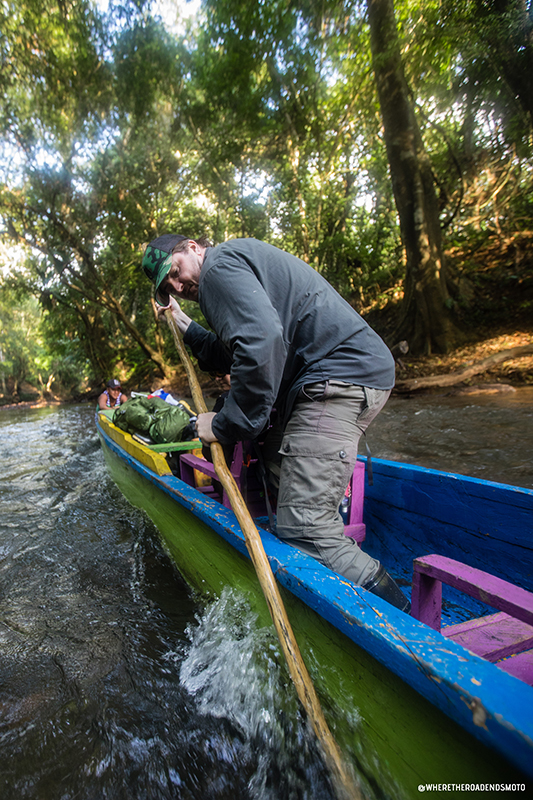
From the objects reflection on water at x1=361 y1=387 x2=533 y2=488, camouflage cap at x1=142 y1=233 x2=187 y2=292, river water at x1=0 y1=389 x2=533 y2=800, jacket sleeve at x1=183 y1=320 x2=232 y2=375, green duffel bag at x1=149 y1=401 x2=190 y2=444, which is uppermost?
camouflage cap at x1=142 y1=233 x2=187 y2=292

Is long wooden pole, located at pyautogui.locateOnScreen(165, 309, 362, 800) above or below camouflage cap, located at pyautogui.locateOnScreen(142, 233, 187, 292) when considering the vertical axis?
below

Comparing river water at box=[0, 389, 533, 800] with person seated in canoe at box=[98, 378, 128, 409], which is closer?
river water at box=[0, 389, 533, 800]

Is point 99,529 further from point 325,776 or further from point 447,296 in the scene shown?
point 447,296

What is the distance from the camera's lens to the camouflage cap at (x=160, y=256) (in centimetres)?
188

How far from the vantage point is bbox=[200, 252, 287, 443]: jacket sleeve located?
5.04 ft

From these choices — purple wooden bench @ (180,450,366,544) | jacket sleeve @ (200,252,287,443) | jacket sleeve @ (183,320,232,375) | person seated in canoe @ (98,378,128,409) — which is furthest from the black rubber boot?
person seated in canoe @ (98,378,128,409)

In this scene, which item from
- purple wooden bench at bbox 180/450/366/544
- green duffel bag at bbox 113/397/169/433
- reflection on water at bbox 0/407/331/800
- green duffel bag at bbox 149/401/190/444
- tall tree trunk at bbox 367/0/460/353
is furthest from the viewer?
tall tree trunk at bbox 367/0/460/353

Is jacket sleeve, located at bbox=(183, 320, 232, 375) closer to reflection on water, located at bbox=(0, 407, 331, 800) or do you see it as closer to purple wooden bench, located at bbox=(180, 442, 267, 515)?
purple wooden bench, located at bbox=(180, 442, 267, 515)

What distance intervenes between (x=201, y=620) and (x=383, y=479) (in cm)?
129

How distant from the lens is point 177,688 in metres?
1.98

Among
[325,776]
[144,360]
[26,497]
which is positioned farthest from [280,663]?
[144,360]

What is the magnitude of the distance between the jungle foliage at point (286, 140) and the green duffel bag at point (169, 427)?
6.89 m

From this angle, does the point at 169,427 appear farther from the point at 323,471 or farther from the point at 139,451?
the point at 323,471

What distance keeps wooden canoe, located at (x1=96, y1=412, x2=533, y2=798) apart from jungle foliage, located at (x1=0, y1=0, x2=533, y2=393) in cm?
788
